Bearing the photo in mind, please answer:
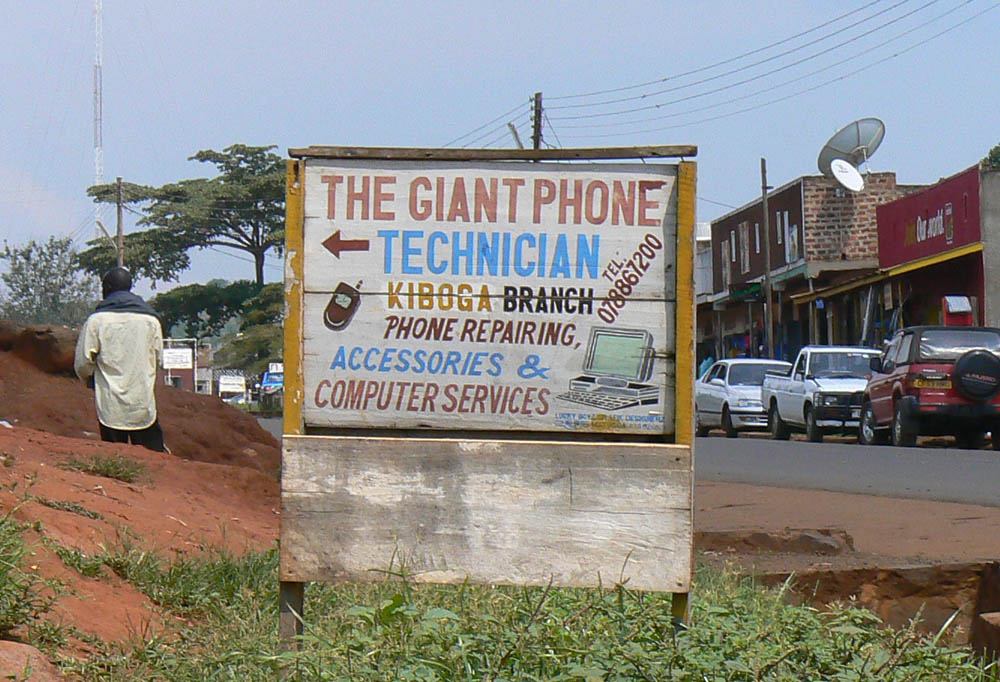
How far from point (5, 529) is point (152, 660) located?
794mm

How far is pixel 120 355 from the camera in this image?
8977 millimetres

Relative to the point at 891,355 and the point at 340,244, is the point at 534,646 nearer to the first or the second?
the point at 340,244

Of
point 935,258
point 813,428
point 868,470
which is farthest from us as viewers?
point 935,258

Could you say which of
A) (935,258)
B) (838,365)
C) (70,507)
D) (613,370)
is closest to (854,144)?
(935,258)

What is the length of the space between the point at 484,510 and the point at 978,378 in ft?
53.0

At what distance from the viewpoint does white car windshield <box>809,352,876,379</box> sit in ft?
81.7

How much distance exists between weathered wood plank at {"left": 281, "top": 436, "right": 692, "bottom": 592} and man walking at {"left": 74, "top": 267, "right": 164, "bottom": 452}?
5043mm

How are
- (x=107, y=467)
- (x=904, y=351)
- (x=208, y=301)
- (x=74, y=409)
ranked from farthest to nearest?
(x=208, y=301)
(x=904, y=351)
(x=74, y=409)
(x=107, y=467)

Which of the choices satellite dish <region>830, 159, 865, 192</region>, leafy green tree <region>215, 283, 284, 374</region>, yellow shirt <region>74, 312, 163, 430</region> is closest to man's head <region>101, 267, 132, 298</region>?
yellow shirt <region>74, 312, 163, 430</region>

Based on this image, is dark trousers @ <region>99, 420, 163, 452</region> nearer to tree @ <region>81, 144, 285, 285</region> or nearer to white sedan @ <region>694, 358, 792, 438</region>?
white sedan @ <region>694, 358, 792, 438</region>

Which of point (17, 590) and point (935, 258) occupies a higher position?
point (935, 258)

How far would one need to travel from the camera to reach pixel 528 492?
13.5 feet

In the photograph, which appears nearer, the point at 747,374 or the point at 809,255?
the point at 747,374

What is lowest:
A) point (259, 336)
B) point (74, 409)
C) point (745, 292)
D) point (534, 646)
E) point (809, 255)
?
point (534, 646)
